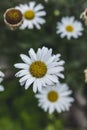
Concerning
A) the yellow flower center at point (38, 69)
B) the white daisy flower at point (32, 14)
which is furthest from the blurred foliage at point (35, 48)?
the yellow flower center at point (38, 69)

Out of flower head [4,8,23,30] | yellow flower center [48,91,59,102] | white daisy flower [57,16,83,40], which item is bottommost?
yellow flower center [48,91,59,102]

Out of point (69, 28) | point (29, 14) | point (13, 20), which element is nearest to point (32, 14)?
point (29, 14)

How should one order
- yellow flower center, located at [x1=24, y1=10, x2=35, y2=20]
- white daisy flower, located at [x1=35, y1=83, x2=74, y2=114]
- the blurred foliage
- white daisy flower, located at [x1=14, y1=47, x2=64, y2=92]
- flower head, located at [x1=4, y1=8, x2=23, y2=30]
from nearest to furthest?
white daisy flower, located at [x1=14, y1=47, x2=64, y2=92], flower head, located at [x1=4, y1=8, x2=23, y2=30], white daisy flower, located at [x1=35, y1=83, x2=74, y2=114], yellow flower center, located at [x1=24, y1=10, x2=35, y2=20], the blurred foliage

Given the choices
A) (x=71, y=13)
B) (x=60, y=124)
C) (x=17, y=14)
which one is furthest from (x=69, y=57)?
(x=17, y=14)

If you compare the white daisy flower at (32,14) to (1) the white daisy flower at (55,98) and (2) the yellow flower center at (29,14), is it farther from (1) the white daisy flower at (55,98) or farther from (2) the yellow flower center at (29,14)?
(1) the white daisy flower at (55,98)

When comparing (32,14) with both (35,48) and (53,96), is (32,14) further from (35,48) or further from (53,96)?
(53,96)

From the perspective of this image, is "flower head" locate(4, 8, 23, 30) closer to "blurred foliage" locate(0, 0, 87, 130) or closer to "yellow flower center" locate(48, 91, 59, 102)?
"blurred foliage" locate(0, 0, 87, 130)

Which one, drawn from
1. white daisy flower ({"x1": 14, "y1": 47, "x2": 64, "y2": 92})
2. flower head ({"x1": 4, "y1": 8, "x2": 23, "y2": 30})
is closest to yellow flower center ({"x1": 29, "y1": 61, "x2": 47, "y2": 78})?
white daisy flower ({"x1": 14, "y1": 47, "x2": 64, "y2": 92})

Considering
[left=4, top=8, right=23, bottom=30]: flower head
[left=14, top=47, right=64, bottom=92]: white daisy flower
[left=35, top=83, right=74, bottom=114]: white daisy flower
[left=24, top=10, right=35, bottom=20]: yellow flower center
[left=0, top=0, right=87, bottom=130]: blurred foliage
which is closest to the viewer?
[left=14, top=47, right=64, bottom=92]: white daisy flower
